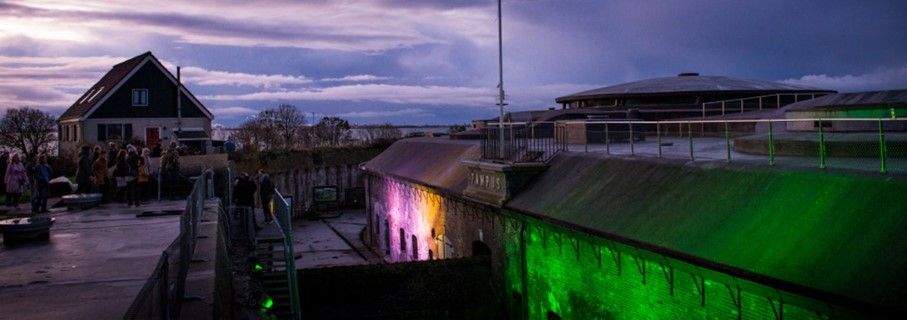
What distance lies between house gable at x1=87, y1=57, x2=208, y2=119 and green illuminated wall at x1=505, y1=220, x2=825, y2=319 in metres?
40.1

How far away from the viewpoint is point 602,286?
1434 cm

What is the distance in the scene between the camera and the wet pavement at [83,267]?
1086cm

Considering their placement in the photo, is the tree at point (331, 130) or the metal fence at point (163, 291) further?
the tree at point (331, 130)

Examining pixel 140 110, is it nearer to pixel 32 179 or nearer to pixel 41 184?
pixel 32 179

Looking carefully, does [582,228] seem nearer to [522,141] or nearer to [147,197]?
[522,141]

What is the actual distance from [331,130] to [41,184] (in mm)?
50278

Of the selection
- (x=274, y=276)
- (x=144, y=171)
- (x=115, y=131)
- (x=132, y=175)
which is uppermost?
(x=115, y=131)

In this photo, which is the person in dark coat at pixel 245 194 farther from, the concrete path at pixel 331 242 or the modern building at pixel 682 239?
the modern building at pixel 682 239

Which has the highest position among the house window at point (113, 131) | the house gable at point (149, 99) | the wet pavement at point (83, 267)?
the house gable at point (149, 99)

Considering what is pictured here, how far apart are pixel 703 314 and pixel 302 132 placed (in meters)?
61.5

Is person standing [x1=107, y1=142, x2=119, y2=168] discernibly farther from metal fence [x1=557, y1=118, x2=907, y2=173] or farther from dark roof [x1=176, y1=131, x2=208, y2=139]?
dark roof [x1=176, y1=131, x2=208, y2=139]

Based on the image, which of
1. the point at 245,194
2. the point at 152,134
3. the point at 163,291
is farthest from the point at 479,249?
the point at 152,134

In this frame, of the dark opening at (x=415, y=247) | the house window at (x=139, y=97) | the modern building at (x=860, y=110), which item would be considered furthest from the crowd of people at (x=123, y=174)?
the house window at (x=139, y=97)

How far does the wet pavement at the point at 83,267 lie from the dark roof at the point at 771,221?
8.23 metres
